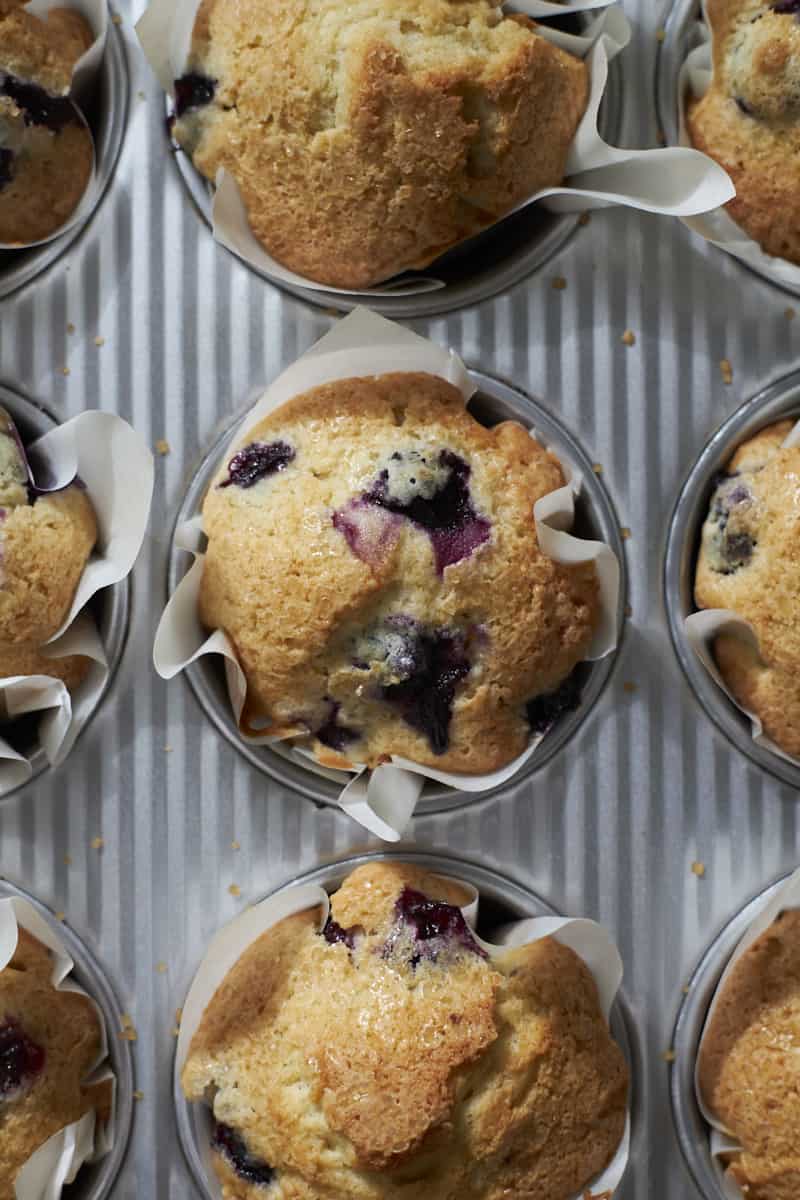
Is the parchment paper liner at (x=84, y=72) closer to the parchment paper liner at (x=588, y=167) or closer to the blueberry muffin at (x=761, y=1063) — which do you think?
the parchment paper liner at (x=588, y=167)

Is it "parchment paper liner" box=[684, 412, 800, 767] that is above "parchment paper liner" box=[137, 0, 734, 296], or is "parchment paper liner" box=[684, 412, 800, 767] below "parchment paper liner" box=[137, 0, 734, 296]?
below

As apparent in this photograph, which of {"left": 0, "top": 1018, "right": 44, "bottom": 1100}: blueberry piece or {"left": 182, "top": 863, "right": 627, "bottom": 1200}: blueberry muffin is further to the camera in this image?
{"left": 0, "top": 1018, "right": 44, "bottom": 1100}: blueberry piece

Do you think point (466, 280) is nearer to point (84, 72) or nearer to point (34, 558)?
point (84, 72)

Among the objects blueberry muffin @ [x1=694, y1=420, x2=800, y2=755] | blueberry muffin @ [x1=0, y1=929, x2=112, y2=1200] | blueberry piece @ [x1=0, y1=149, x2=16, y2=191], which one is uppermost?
blueberry piece @ [x1=0, y1=149, x2=16, y2=191]

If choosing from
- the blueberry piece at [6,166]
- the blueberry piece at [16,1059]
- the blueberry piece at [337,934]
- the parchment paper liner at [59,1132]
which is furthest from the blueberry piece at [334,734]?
the blueberry piece at [6,166]

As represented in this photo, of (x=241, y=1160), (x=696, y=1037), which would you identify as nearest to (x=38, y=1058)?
(x=241, y=1160)

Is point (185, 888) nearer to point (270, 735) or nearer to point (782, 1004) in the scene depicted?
point (270, 735)

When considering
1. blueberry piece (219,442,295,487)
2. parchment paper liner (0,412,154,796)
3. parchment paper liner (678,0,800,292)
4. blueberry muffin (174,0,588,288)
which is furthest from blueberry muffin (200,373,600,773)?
parchment paper liner (678,0,800,292)

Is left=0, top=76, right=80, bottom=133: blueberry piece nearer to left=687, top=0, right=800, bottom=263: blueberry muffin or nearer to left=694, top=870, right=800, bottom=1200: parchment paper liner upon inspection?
left=687, top=0, right=800, bottom=263: blueberry muffin
